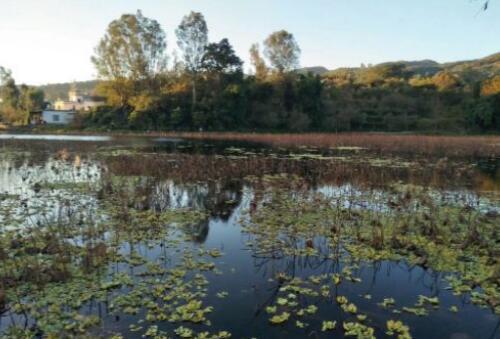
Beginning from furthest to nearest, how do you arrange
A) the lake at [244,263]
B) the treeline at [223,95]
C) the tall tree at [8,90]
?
1. the tall tree at [8,90]
2. the treeline at [223,95]
3. the lake at [244,263]

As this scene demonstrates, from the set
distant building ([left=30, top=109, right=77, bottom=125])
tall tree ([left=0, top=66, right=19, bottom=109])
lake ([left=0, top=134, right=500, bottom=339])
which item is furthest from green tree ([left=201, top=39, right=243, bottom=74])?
lake ([left=0, top=134, right=500, bottom=339])

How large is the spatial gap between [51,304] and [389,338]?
451 centimetres

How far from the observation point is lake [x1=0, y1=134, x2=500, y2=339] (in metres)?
4.92

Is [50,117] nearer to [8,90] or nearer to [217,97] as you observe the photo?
[8,90]

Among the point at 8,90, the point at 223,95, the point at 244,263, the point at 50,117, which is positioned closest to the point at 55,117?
the point at 50,117

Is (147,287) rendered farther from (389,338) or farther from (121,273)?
(389,338)

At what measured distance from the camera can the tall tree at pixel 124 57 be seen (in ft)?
164

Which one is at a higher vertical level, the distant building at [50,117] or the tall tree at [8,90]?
the tall tree at [8,90]

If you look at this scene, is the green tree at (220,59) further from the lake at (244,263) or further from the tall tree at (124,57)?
the lake at (244,263)

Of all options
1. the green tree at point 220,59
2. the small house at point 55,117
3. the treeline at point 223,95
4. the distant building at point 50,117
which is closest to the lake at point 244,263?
the treeline at point 223,95

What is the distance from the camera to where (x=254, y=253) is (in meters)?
7.50

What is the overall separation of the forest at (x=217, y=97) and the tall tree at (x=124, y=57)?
0.42ft

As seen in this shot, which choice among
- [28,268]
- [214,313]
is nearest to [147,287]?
[214,313]

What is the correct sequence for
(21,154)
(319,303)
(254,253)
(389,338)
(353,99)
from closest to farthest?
(389,338) → (319,303) → (254,253) → (21,154) → (353,99)
